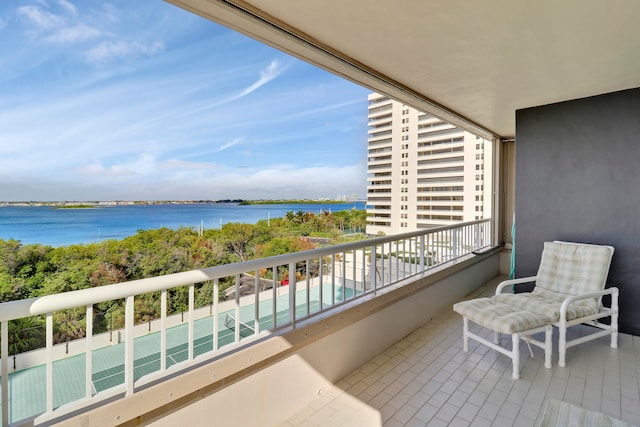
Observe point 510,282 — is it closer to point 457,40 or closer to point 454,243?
point 454,243

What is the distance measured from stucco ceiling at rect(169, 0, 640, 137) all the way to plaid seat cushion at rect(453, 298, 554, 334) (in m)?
2.11

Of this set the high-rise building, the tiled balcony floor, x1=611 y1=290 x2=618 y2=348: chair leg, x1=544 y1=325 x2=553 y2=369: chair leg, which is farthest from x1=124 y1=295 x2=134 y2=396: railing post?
the high-rise building

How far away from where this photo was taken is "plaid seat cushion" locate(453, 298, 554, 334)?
8.43 ft

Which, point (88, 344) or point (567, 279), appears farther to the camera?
point (567, 279)

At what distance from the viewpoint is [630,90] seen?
3.35 meters

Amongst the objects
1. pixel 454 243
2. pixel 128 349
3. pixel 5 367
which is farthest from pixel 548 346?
pixel 5 367

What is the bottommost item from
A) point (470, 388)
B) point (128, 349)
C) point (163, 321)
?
point (470, 388)

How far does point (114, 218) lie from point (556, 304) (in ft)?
73.0

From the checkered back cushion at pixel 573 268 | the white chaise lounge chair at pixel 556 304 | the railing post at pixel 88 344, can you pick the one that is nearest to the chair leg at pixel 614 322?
the white chaise lounge chair at pixel 556 304

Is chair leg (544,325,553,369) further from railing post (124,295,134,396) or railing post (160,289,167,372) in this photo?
railing post (124,295,134,396)

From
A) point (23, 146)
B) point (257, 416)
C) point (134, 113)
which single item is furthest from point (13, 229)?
point (257, 416)

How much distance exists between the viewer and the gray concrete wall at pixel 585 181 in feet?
11.1

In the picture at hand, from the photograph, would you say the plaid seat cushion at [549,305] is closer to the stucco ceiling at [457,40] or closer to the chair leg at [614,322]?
the chair leg at [614,322]

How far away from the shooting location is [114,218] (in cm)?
1973
